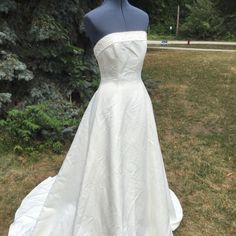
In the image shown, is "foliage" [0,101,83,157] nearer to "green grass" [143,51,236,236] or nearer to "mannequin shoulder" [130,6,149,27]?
"green grass" [143,51,236,236]

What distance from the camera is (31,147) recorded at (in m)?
5.59

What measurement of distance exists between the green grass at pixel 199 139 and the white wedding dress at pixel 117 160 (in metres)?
0.74

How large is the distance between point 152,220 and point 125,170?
1.74 ft

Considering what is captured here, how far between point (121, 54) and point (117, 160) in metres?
0.75

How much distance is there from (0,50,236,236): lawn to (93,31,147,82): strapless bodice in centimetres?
161

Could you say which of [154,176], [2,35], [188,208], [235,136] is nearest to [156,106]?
[235,136]

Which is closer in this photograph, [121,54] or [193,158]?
[121,54]

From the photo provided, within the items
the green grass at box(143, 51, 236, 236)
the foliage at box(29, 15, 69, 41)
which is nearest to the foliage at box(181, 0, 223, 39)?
the green grass at box(143, 51, 236, 236)

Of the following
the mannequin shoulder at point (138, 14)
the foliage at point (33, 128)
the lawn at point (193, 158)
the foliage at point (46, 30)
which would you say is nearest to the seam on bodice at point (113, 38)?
the mannequin shoulder at point (138, 14)

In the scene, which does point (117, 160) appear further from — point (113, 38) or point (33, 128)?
point (33, 128)


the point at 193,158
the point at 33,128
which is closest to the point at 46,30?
the point at 33,128

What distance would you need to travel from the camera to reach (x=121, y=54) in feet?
10.0

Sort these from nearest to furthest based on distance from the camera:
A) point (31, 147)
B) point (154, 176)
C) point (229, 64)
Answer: point (154, 176) → point (31, 147) → point (229, 64)

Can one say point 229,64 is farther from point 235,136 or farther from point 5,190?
point 5,190
